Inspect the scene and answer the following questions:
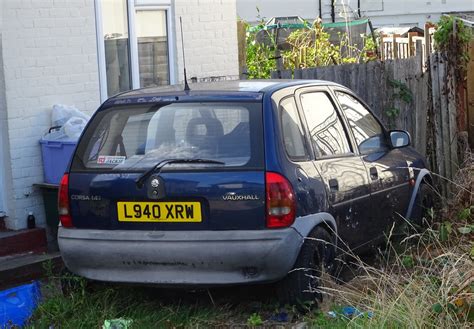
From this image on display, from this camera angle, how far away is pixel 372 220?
718 cm

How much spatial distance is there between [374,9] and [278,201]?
76.1ft

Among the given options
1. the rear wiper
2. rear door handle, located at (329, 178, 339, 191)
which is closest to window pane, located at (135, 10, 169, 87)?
rear door handle, located at (329, 178, 339, 191)

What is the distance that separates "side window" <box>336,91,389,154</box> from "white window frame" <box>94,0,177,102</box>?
306 cm

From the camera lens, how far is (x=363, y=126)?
7.62 metres

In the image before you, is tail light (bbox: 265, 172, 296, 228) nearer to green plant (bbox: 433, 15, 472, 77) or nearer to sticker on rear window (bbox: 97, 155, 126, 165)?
sticker on rear window (bbox: 97, 155, 126, 165)

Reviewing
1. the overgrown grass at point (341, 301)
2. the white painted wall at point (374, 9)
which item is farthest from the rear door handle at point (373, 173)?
the white painted wall at point (374, 9)

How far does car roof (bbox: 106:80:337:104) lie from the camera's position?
20.6ft

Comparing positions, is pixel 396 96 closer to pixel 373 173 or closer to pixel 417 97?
pixel 417 97

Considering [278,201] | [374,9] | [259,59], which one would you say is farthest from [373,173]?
[374,9]

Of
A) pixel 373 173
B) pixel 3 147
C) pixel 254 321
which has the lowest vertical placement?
pixel 254 321

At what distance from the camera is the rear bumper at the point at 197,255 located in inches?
229

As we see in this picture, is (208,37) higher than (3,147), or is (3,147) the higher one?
(208,37)

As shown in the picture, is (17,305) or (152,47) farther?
(152,47)

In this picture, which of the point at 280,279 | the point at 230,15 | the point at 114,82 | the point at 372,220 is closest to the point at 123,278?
the point at 280,279
